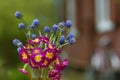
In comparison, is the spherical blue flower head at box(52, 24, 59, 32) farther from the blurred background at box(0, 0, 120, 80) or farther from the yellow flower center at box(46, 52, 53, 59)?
the blurred background at box(0, 0, 120, 80)

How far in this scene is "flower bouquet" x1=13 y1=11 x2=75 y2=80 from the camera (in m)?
2.17

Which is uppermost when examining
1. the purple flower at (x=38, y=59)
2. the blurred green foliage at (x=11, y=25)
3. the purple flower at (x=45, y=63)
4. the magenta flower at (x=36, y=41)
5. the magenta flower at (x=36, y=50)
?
the blurred green foliage at (x=11, y=25)

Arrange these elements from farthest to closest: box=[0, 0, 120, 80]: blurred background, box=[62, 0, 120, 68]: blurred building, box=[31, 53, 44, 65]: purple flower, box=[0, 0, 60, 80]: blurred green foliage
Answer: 1. box=[62, 0, 120, 68]: blurred building
2. box=[0, 0, 120, 80]: blurred background
3. box=[0, 0, 60, 80]: blurred green foliage
4. box=[31, 53, 44, 65]: purple flower

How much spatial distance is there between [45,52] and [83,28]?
34.0 ft

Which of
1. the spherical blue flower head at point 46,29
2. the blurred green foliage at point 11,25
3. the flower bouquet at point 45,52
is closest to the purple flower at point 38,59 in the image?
the flower bouquet at point 45,52

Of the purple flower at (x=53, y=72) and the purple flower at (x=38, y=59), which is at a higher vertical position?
the purple flower at (x=38, y=59)

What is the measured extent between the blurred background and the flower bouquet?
4.04 metres

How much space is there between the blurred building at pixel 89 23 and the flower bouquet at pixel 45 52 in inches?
334

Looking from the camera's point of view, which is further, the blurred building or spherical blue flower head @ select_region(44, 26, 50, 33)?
the blurred building

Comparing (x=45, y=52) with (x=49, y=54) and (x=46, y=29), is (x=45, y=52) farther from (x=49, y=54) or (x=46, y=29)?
(x=46, y=29)

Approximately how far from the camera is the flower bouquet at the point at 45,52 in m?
2.17

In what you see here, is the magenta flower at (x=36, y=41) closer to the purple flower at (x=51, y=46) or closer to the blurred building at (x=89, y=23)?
the purple flower at (x=51, y=46)

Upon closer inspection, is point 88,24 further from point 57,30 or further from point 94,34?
point 57,30

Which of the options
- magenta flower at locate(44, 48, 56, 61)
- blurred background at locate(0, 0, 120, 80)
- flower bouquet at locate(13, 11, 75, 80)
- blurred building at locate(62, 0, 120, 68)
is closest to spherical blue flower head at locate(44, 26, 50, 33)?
flower bouquet at locate(13, 11, 75, 80)
